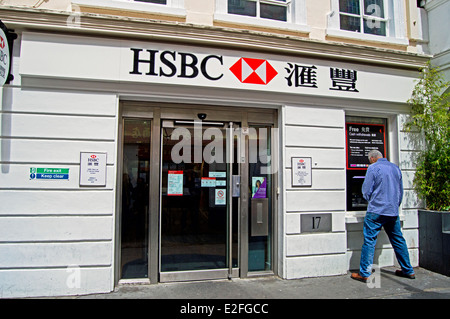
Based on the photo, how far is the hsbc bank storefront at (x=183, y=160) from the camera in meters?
4.32

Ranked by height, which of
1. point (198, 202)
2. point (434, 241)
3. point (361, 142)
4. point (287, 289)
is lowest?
point (287, 289)

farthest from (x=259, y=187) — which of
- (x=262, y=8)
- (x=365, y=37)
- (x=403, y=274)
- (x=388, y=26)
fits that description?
(x=388, y=26)

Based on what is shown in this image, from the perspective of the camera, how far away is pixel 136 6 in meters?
4.70

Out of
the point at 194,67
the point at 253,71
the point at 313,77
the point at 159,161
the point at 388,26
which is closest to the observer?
the point at 194,67

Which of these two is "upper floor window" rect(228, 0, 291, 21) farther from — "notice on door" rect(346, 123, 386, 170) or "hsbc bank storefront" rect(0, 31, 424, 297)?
"notice on door" rect(346, 123, 386, 170)

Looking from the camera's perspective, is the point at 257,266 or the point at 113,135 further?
the point at 257,266

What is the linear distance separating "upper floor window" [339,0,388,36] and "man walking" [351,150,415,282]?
2.67m

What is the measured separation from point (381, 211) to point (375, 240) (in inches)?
19.4

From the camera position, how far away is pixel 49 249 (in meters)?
4.29

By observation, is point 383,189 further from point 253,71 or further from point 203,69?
point 203,69

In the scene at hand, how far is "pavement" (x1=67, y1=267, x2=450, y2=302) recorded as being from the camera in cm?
433
